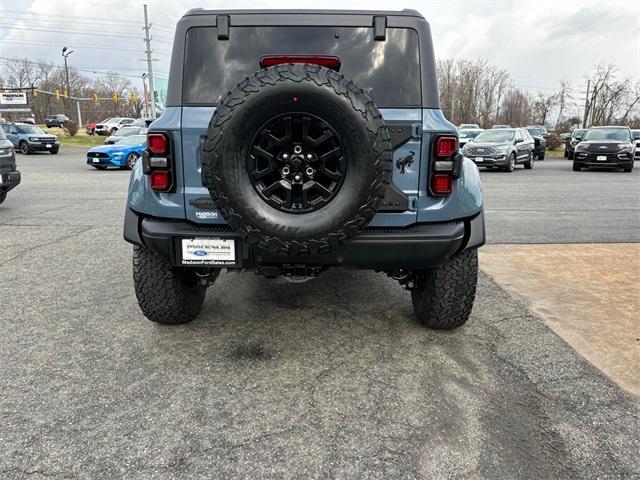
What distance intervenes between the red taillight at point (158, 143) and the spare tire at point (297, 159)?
41 cm

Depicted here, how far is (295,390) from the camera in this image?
276cm

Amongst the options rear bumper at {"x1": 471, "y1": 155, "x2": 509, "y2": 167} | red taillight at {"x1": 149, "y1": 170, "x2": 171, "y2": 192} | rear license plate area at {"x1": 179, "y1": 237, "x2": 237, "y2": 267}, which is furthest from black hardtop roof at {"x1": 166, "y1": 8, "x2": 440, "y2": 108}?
rear bumper at {"x1": 471, "y1": 155, "x2": 509, "y2": 167}

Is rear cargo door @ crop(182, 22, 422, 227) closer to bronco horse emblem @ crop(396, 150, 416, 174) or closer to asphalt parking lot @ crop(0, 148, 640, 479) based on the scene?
bronco horse emblem @ crop(396, 150, 416, 174)

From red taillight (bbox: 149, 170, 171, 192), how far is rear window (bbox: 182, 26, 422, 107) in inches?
22.3

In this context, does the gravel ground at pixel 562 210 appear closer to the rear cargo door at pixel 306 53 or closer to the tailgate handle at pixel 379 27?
the rear cargo door at pixel 306 53

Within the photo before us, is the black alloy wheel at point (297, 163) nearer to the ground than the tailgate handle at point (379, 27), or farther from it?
nearer to the ground

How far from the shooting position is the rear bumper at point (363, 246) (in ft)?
9.39

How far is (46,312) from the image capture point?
3.89 metres

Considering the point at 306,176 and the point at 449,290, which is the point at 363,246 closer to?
the point at 306,176

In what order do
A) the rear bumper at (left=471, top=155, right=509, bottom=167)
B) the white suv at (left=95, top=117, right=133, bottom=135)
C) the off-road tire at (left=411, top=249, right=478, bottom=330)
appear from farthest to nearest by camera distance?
1. the white suv at (left=95, top=117, right=133, bottom=135)
2. the rear bumper at (left=471, top=155, right=509, bottom=167)
3. the off-road tire at (left=411, top=249, right=478, bottom=330)

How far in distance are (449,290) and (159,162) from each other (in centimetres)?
200

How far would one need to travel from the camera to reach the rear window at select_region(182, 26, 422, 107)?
2965 mm

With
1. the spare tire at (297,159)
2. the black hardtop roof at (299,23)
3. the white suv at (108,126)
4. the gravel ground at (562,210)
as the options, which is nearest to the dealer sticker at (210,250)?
the spare tire at (297,159)

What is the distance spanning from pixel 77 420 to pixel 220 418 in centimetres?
70
